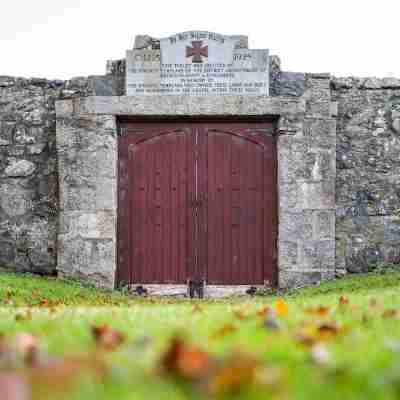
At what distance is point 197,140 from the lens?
7379mm

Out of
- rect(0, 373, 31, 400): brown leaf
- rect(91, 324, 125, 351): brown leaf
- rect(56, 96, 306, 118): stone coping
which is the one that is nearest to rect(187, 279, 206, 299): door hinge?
rect(56, 96, 306, 118): stone coping

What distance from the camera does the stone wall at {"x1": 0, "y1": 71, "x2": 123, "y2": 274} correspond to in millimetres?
7227

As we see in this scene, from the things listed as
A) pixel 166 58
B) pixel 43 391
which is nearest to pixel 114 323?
pixel 43 391

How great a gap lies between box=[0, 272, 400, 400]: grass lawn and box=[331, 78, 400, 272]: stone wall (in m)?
4.24

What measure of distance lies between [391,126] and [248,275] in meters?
2.39

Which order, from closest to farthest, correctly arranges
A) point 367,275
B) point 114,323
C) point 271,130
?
1. point 114,323
2. point 367,275
3. point 271,130

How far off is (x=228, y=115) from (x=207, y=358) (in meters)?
5.66

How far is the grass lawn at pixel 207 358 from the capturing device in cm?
149

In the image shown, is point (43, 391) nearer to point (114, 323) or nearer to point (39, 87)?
point (114, 323)

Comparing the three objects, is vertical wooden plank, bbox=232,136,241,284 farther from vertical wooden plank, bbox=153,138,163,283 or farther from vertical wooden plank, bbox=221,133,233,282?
vertical wooden plank, bbox=153,138,163,283

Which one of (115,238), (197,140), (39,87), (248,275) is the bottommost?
(248,275)

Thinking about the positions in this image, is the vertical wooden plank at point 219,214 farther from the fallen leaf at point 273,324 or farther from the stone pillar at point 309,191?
the fallen leaf at point 273,324

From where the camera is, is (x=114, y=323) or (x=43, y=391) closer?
(x=43, y=391)

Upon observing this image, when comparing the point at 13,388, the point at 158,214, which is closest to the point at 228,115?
the point at 158,214
